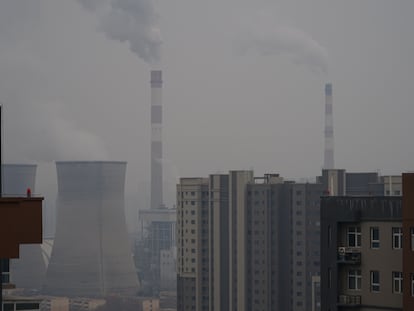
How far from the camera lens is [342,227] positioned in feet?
19.1

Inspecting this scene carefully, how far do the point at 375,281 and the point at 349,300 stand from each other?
18cm

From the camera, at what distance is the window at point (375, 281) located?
557 cm

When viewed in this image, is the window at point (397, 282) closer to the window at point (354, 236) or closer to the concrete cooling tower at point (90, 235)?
the window at point (354, 236)

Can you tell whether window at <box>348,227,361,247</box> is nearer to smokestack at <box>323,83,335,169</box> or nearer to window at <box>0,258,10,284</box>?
window at <box>0,258,10,284</box>

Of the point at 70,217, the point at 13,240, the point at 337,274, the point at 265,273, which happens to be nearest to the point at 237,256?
the point at 265,273

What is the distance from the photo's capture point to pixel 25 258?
2016 inches

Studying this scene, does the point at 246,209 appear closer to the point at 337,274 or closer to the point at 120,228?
the point at 120,228

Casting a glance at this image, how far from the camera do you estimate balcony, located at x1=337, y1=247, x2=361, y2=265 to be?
18.7ft

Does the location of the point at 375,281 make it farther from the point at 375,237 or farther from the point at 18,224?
the point at 18,224

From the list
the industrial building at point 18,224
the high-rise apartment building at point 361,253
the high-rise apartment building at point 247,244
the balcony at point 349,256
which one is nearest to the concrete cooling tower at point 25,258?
the high-rise apartment building at point 247,244

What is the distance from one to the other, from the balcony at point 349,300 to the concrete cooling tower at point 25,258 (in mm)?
39692

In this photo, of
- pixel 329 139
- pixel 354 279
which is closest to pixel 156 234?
pixel 329 139

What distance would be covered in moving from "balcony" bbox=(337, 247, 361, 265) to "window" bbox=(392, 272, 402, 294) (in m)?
0.26

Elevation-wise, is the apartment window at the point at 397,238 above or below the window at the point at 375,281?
above
